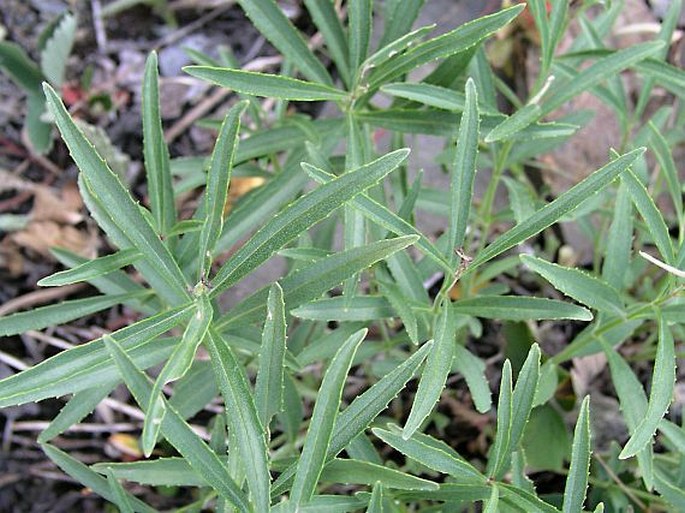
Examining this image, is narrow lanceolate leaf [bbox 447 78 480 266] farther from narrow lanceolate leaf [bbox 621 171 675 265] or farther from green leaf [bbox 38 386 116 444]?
green leaf [bbox 38 386 116 444]

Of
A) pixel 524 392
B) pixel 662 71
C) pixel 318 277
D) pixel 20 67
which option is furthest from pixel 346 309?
pixel 20 67

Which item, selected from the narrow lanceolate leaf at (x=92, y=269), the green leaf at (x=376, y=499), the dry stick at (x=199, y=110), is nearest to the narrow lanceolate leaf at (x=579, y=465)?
the green leaf at (x=376, y=499)

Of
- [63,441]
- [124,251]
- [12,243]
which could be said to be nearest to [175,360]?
[124,251]

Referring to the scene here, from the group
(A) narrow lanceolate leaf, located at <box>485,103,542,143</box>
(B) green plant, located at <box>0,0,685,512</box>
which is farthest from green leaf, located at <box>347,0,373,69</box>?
(A) narrow lanceolate leaf, located at <box>485,103,542,143</box>

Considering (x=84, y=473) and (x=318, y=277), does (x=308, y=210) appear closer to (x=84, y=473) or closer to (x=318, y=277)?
(x=318, y=277)

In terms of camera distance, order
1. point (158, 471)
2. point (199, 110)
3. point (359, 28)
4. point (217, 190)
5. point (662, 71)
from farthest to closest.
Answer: point (199, 110), point (662, 71), point (359, 28), point (158, 471), point (217, 190)

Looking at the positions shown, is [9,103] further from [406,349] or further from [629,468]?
[629,468]

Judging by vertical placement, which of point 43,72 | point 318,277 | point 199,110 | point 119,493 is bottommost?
point 119,493
